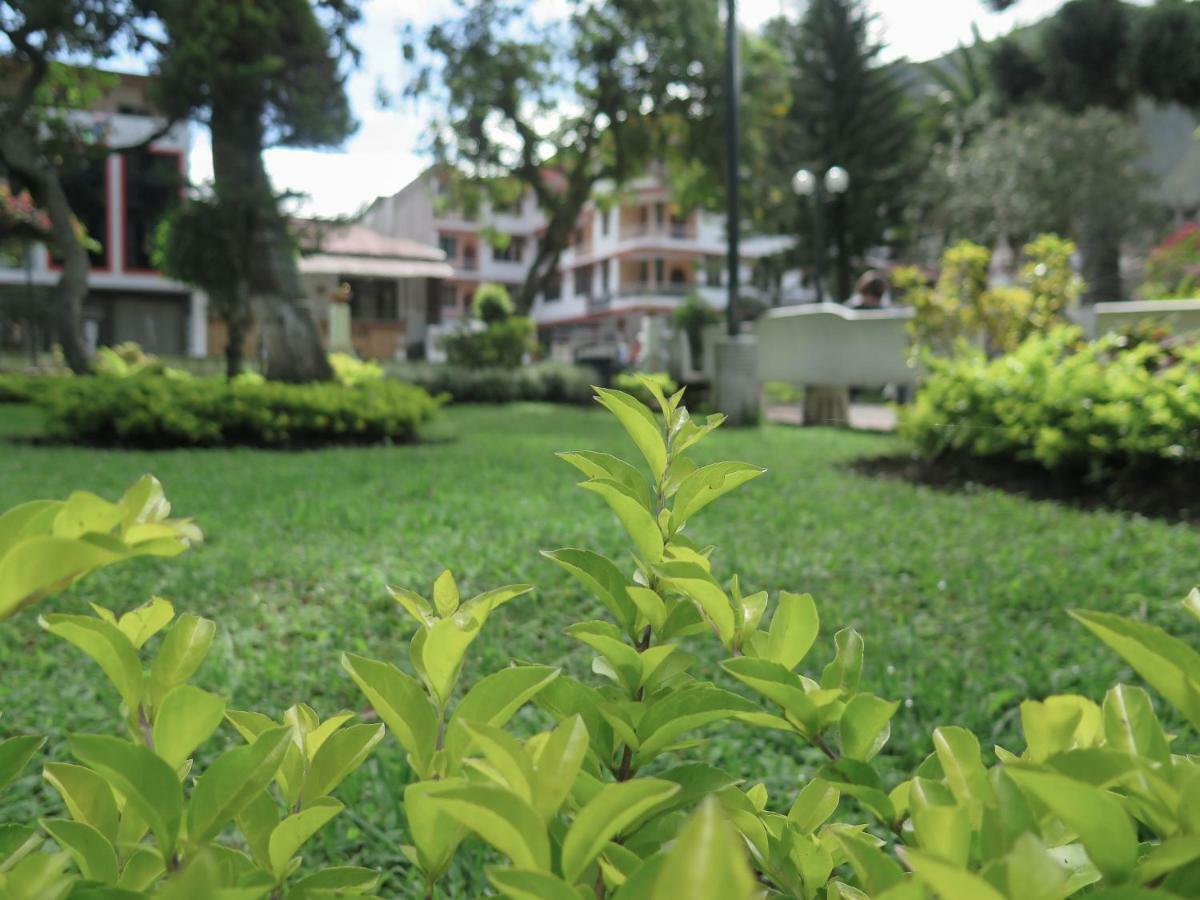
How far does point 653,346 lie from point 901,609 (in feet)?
42.5

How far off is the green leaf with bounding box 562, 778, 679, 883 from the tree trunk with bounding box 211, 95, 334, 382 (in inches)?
378

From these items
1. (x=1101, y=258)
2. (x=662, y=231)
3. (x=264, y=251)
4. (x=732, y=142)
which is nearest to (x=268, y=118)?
(x=264, y=251)

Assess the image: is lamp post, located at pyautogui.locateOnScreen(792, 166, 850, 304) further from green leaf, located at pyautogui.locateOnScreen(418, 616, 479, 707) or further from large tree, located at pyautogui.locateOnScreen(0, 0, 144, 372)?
green leaf, located at pyautogui.locateOnScreen(418, 616, 479, 707)

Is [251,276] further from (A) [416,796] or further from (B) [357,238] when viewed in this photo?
(B) [357,238]

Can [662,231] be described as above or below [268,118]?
above

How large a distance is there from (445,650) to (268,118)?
33.9 ft

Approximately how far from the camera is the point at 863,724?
575 millimetres

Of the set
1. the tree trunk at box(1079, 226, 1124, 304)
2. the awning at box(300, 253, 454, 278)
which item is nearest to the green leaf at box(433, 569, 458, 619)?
the tree trunk at box(1079, 226, 1124, 304)

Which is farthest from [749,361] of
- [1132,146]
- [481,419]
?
[1132,146]

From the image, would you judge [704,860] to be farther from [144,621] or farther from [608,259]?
[608,259]

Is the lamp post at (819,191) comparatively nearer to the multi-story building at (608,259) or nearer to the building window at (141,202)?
the multi-story building at (608,259)

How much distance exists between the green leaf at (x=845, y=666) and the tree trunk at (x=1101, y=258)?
24517 millimetres

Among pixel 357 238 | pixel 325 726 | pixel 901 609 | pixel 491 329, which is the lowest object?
pixel 901 609

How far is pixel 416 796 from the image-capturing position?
48 centimetres
